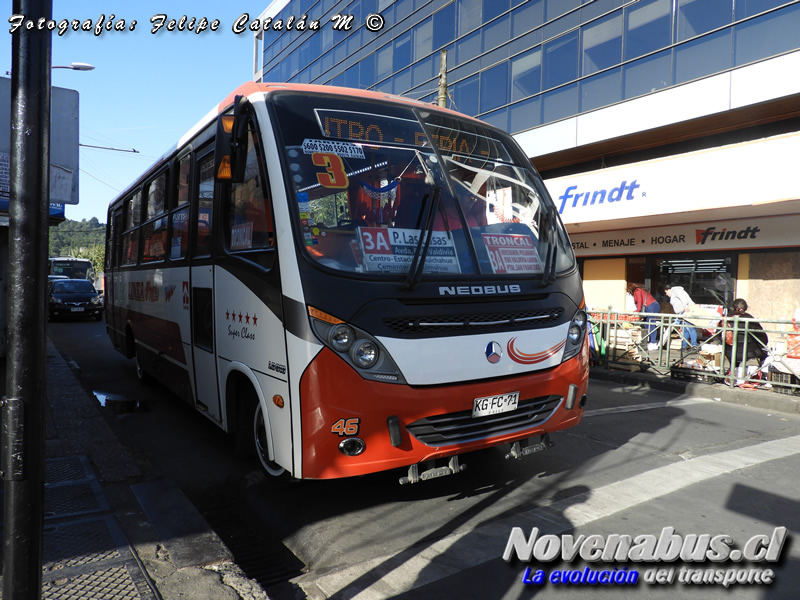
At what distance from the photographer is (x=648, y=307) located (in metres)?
13.7

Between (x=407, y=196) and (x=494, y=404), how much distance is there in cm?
156

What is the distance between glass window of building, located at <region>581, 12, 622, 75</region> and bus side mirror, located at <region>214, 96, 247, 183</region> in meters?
14.6

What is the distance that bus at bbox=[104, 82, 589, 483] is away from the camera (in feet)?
12.4

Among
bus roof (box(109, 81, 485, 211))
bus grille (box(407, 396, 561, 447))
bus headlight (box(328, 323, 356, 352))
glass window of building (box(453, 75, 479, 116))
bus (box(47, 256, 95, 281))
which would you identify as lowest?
bus grille (box(407, 396, 561, 447))

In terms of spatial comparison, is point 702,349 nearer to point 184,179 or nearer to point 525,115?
point 184,179

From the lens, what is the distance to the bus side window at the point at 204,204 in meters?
5.32

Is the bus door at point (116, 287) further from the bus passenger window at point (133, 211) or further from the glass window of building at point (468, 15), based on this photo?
the glass window of building at point (468, 15)

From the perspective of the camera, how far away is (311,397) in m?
3.71

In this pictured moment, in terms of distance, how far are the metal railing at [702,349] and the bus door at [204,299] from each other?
7.58 meters

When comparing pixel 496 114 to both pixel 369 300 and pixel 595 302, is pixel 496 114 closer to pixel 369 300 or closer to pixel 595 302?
pixel 595 302

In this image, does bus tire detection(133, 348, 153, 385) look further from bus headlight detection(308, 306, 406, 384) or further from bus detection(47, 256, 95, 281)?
bus detection(47, 256, 95, 281)

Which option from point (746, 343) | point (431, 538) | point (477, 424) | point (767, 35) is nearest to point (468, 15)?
point (767, 35)

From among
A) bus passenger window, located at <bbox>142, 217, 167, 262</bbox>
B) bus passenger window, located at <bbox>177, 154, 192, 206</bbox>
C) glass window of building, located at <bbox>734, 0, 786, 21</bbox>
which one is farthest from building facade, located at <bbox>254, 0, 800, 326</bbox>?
bus passenger window, located at <bbox>177, 154, 192, 206</bbox>

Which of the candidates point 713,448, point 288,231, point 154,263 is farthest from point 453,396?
point 154,263
